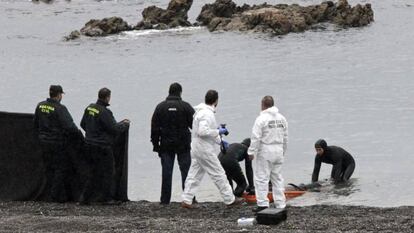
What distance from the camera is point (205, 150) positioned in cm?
1416

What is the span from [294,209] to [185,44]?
1897 inches

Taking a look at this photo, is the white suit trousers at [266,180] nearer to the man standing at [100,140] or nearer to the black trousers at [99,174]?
the man standing at [100,140]

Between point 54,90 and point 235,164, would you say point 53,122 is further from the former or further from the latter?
point 235,164

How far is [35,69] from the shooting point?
5662 centimetres

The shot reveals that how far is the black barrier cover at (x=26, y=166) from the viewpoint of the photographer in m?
15.2

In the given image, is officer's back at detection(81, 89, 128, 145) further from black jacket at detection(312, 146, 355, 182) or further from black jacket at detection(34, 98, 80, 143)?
black jacket at detection(312, 146, 355, 182)

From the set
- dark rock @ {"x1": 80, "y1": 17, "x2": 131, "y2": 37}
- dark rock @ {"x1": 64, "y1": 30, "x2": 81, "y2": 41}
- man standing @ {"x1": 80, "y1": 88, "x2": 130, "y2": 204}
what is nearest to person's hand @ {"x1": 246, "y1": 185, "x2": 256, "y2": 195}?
man standing @ {"x1": 80, "y1": 88, "x2": 130, "y2": 204}

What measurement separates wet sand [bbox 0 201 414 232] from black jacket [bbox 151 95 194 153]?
1060 mm

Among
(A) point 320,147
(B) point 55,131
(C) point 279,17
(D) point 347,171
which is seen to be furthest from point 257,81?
(B) point 55,131

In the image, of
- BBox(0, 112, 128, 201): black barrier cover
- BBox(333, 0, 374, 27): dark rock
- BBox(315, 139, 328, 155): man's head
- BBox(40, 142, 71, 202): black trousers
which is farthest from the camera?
BBox(333, 0, 374, 27): dark rock

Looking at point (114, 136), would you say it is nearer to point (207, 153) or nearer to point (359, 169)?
point (207, 153)

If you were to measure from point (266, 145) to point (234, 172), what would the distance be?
3160mm

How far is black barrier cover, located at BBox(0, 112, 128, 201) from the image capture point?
15227mm

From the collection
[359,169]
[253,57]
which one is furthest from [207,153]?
[253,57]
